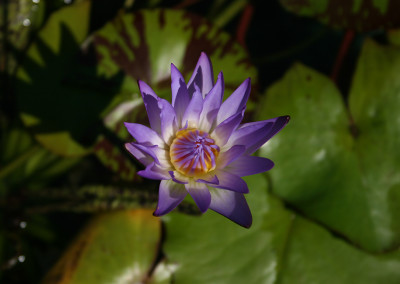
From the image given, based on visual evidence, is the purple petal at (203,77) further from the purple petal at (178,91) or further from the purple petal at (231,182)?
the purple petal at (231,182)

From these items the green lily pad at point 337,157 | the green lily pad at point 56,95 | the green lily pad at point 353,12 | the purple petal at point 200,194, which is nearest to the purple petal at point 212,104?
the purple petal at point 200,194

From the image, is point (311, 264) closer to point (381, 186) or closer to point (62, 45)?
point (381, 186)

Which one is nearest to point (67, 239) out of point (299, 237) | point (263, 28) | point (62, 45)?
point (62, 45)

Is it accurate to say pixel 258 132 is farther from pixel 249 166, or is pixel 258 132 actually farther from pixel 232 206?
pixel 232 206

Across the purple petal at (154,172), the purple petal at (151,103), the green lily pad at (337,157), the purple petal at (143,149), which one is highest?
the purple petal at (151,103)

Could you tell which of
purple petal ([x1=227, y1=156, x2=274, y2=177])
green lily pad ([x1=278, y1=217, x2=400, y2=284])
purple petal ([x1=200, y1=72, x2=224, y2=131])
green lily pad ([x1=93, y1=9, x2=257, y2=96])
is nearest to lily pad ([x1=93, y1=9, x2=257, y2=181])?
green lily pad ([x1=93, y1=9, x2=257, y2=96])
